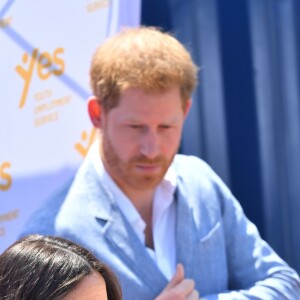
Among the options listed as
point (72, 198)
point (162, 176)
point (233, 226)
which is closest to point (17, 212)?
point (72, 198)

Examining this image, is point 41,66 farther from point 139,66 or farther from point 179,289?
point 179,289

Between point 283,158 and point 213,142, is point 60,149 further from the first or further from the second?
point 283,158

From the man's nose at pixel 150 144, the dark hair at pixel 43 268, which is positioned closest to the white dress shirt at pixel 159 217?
the man's nose at pixel 150 144

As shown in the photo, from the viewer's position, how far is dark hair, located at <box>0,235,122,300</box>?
1.21 meters

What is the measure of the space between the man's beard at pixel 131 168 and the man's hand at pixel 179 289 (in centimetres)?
26

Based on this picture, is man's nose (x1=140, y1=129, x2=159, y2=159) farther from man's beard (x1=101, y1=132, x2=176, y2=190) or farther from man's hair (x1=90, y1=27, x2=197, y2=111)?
man's hair (x1=90, y1=27, x2=197, y2=111)

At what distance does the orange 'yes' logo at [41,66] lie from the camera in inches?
93.5

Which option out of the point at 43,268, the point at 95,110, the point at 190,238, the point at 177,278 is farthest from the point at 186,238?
the point at 43,268

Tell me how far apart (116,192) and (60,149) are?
0.27 metres

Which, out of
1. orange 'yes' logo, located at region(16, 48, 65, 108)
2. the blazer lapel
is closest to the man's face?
the blazer lapel

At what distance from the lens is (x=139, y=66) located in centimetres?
229

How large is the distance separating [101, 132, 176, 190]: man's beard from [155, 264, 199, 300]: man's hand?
0.86ft

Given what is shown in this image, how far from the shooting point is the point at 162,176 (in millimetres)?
2346

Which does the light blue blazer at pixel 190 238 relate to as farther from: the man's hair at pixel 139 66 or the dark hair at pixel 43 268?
the dark hair at pixel 43 268
